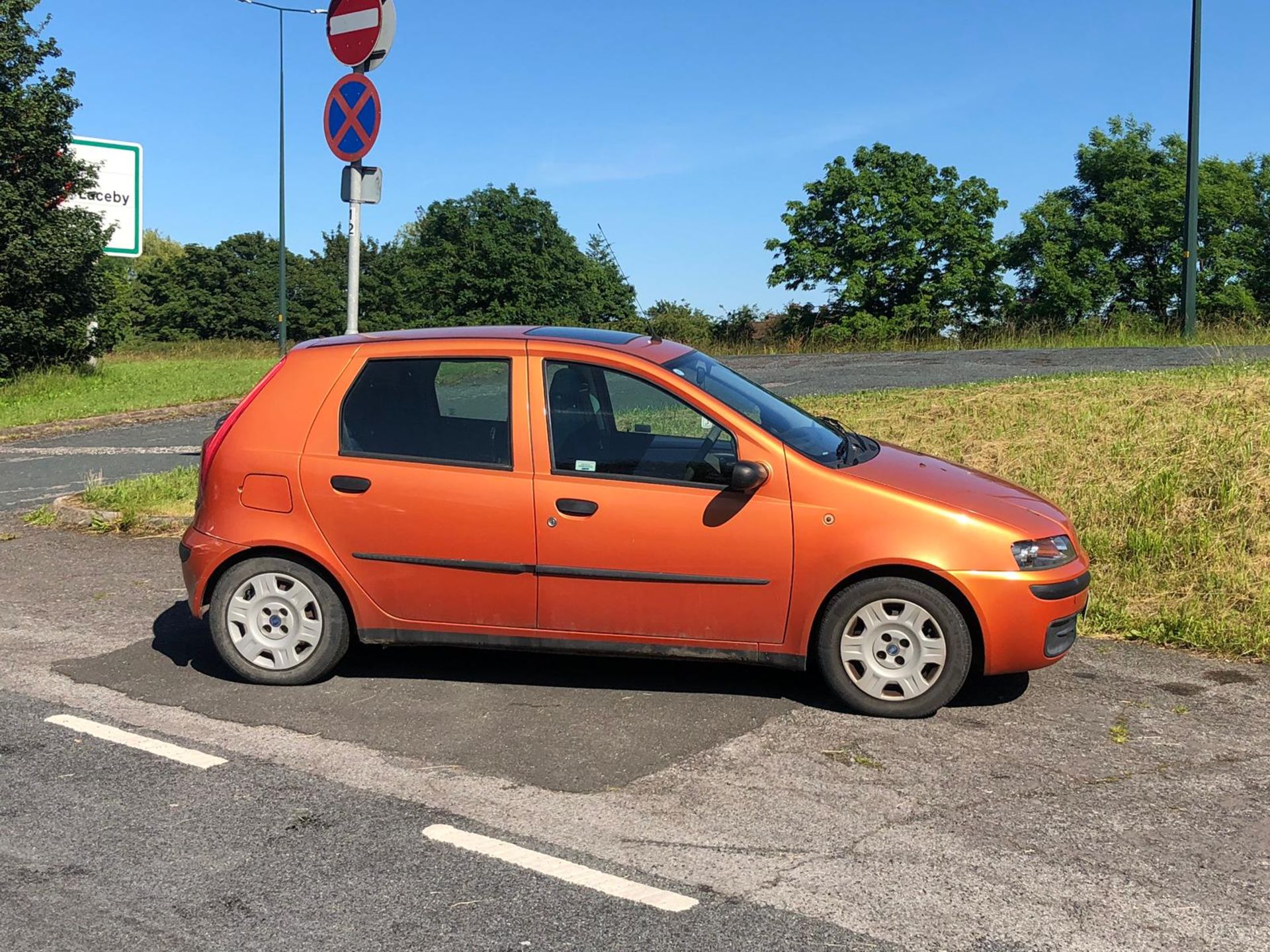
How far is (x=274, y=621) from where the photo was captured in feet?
19.4

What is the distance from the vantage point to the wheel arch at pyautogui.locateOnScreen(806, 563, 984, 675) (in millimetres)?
5281

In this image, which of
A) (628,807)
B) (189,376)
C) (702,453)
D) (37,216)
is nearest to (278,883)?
(628,807)

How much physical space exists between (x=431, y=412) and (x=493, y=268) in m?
49.0

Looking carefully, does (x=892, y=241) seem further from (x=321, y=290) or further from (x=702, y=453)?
(x=321, y=290)

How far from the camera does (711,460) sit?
5.50 m

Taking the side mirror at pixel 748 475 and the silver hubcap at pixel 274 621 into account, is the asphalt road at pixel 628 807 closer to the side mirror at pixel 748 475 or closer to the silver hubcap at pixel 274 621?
the silver hubcap at pixel 274 621

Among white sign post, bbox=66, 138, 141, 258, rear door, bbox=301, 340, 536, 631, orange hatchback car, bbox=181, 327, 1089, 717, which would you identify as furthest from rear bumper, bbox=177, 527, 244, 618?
white sign post, bbox=66, 138, 141, 258

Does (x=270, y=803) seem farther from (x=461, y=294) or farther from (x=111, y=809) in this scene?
(x=461, y=294)

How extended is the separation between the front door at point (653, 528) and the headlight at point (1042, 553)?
970 mm

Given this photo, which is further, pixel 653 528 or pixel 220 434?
pixel 220 434

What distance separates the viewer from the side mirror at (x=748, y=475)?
5.30 meters

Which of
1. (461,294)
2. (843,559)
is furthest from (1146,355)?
(461,294)

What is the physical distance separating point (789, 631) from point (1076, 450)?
4976 mm

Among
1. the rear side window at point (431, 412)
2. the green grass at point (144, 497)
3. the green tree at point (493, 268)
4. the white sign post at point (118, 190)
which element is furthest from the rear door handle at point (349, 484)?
the green tree at point (493, 268)
